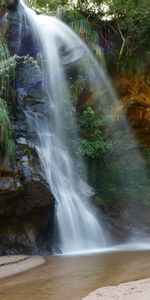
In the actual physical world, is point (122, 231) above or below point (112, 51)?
below

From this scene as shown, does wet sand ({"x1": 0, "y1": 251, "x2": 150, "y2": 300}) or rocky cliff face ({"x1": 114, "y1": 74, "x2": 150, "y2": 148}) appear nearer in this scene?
wet sand ({"x1": 0, "y1": 251, "x2": 150, "y2": 300})

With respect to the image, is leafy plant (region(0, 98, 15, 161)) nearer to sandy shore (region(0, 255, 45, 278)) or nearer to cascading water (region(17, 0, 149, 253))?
cascading water (region(17, 0, 149, 253))

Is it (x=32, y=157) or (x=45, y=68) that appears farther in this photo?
(x=45, y=68)

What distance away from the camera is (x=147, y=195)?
14.6 metres

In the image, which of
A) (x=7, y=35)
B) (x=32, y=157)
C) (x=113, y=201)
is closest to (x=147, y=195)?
(x=113, y=201)

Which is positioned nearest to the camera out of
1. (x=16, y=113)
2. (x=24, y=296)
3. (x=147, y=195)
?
(x=24, y=296)

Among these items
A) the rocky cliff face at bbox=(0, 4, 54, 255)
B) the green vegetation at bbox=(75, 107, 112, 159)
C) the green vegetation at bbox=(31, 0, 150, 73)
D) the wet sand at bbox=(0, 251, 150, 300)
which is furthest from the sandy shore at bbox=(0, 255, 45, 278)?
the green vegetation at bbox=(31, 0, 150, 73)

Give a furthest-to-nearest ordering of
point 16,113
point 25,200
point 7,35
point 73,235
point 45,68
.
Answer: point 45,68 → point 7,35 → point 16,113 → point 73,235 → point 25,200

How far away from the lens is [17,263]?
324 inches

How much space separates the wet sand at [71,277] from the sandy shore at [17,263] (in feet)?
0.74

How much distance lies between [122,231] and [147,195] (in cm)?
213

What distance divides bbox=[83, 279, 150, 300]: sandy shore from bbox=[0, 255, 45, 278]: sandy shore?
2390 mm

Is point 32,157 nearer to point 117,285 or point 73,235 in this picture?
point 73,235

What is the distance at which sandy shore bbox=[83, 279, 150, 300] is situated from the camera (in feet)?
16.0
